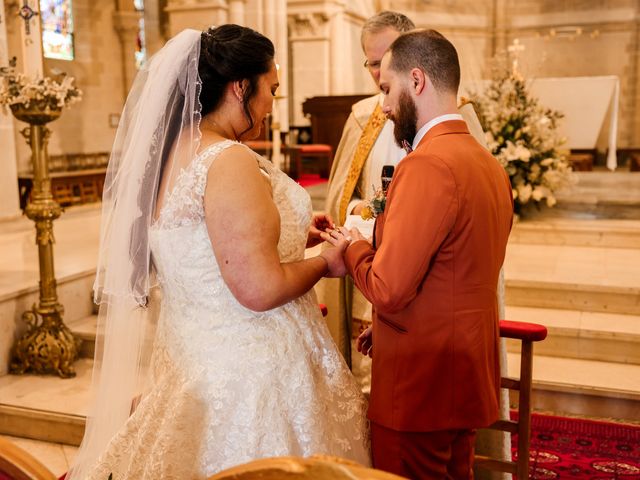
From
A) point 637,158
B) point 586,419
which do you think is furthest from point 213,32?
point 637,158

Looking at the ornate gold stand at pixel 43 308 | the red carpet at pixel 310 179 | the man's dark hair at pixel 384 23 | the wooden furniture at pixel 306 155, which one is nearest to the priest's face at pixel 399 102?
the man's dark hair at pixel 384 23

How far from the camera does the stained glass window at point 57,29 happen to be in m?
10.5

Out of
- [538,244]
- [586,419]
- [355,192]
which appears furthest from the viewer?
[538,244]

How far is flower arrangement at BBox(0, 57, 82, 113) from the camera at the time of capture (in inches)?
158

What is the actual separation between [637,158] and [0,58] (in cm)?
808

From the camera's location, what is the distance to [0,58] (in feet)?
18.2

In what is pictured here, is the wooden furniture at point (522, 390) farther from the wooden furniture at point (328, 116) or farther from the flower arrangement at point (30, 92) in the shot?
the wooden furniture at point (328, 116)

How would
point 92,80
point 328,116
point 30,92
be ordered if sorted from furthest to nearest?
1. point 92,80
2. point 328,116
3. point 30,92

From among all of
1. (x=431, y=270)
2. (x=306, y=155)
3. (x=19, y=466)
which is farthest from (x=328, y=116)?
(x=19, y=466)

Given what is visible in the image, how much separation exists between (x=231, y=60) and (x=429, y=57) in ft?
1.61

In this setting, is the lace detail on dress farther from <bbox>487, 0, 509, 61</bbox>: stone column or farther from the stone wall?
<bbox>487, 0, 509, 61</bbox>: stone column

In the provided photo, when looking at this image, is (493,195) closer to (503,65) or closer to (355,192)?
(355,192)

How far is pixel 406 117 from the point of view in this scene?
1752 millimetres

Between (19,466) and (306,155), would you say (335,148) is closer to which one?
(306,155)
